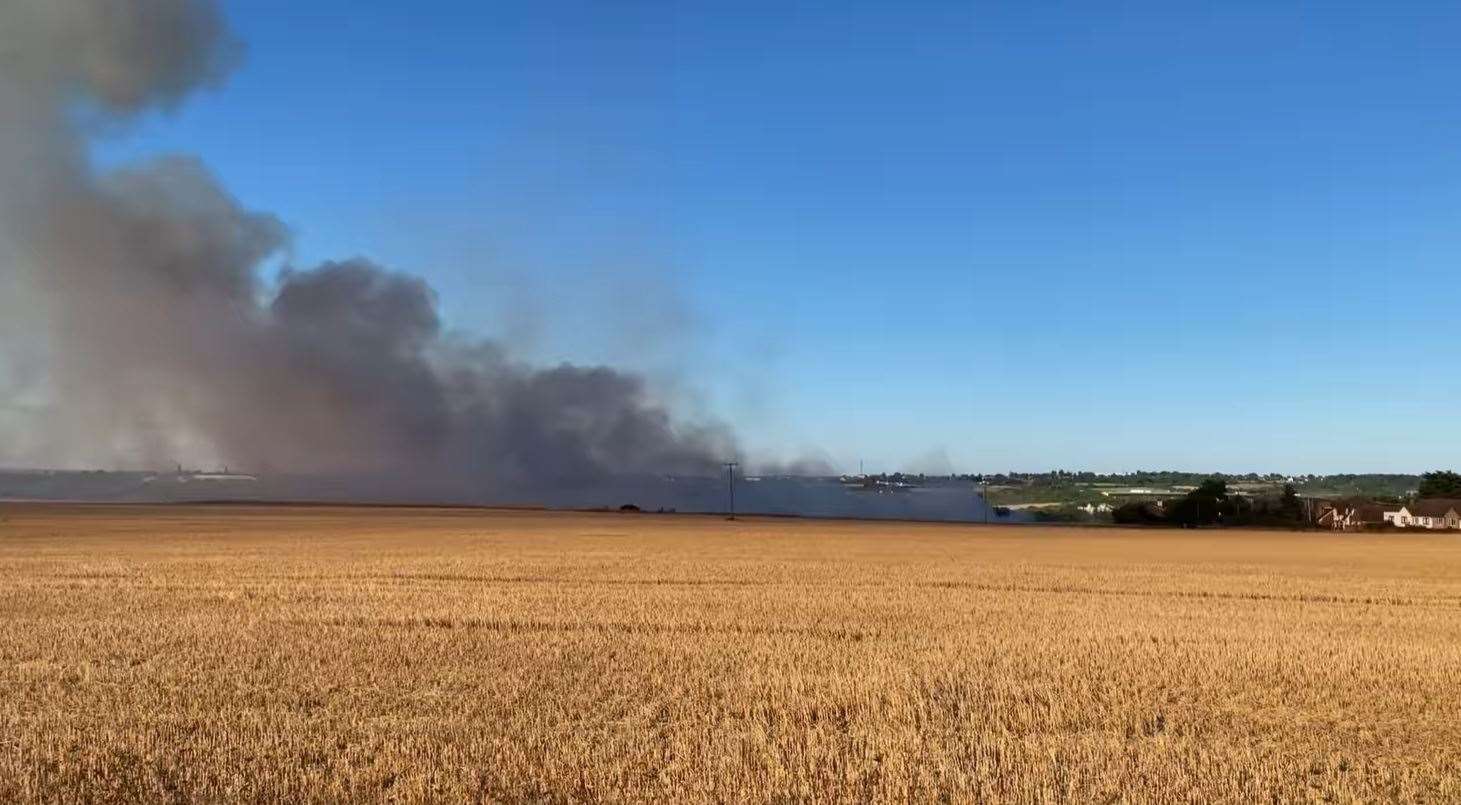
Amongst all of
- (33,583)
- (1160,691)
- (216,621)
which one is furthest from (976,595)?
(33,583)

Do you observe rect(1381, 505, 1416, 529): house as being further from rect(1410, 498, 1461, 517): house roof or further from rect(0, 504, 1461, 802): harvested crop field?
rect(0, 504, 1461, 802): harvested crop field

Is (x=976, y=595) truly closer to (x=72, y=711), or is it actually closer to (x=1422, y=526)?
(x=72, y=711)

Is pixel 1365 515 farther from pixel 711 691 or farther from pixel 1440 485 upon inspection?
pixel 711 691

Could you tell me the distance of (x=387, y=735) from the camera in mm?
11469

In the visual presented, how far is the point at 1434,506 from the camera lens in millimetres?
141625

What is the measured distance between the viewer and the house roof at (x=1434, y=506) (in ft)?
453

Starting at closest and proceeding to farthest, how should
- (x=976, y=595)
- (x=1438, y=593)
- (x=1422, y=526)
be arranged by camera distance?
(x=976, y=595)
(x=1438, y=593)
(x=1422, y=526)

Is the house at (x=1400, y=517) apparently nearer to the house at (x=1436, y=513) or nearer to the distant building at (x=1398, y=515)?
the distant building at (x=1398, y=515)

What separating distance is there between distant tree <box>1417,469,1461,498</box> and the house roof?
1495 centimetres

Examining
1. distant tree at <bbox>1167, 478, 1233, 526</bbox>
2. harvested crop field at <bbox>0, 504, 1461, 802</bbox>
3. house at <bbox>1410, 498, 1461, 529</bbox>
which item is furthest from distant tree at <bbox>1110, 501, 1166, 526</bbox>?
harvested crop field at <bbox>0, 504, 1461, 802</bbox>

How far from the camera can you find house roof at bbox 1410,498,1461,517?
453 feet

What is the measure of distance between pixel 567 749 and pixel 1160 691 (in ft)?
28.6

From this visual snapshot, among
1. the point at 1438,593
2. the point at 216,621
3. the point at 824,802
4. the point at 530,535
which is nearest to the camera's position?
the point at 824,802

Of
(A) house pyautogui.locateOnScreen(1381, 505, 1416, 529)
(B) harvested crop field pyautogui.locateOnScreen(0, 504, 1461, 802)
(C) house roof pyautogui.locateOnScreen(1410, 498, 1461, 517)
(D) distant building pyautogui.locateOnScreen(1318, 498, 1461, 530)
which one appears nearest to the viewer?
(B) harvested crop field pyautogui.locateOnScreen(0, 504, 1461, 802)
